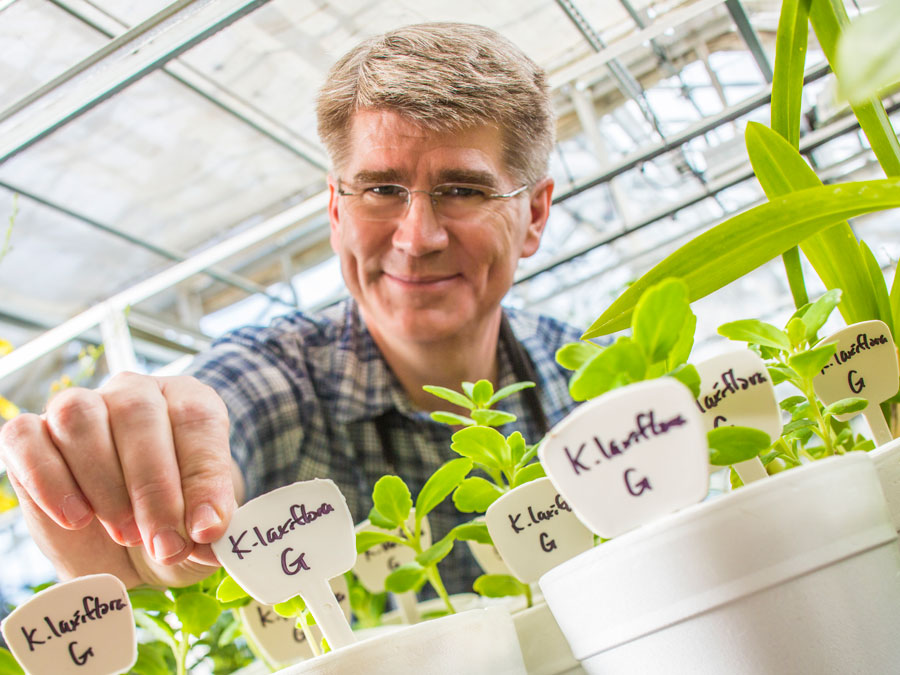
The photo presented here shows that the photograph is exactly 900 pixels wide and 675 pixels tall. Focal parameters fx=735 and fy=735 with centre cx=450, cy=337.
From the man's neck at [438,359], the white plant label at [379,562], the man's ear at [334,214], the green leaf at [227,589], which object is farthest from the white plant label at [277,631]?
the man's ear at [334,214]

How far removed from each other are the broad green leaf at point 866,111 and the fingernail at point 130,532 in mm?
576

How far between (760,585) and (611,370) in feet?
0.37

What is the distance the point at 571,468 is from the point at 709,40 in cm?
347

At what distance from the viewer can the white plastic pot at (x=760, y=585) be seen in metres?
0.32

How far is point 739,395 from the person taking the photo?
0.42 m

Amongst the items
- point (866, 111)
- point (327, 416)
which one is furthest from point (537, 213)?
point (866, 111)

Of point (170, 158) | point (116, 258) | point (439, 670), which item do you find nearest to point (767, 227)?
point (439, 670)

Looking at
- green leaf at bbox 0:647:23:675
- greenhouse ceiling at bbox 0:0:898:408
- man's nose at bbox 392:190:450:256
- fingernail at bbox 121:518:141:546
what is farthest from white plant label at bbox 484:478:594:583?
greenhouse ceiling at bbox 0:0:898:408

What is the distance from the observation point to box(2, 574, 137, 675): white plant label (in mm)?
428

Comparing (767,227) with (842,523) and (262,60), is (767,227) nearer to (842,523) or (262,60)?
(842,523)

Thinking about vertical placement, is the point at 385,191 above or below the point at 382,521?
above

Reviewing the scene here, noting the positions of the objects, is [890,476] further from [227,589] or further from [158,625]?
[158,625]

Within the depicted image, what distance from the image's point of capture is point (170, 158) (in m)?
3.10

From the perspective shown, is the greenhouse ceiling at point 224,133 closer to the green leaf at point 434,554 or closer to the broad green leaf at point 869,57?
the green leaf at point 434,554
